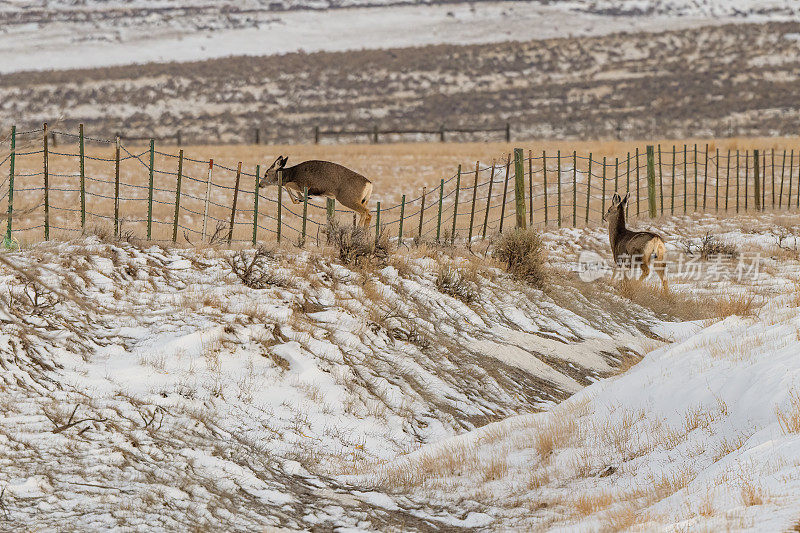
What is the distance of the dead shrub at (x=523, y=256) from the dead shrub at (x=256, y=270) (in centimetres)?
464

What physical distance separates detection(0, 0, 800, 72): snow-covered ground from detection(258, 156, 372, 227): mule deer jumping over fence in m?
80.8

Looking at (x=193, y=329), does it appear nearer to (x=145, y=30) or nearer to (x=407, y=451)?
(x=407, y=451)

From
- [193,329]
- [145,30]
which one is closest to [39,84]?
[145,30]

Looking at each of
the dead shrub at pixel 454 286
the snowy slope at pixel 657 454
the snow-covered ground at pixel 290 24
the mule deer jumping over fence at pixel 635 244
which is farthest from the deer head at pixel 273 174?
the snow-covered ground at pixel 290 24

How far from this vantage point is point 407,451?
9344mm

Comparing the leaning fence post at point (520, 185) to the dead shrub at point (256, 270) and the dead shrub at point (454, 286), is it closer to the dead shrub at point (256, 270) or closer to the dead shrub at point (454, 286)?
the dead shrub at point (454, 286)

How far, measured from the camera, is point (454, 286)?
13859mm

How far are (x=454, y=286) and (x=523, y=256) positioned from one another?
223 centimetres

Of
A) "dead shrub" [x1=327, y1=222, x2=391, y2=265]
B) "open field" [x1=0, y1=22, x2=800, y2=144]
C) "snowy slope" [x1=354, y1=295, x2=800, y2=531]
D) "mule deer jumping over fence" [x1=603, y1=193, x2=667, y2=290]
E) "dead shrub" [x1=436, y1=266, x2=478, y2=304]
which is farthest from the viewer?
"open field" [x1=0, y1=22, x2=800, y2=144]

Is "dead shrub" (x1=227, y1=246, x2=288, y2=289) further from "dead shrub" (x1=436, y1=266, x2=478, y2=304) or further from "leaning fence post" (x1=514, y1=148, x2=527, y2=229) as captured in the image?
"leaning fence post" (x1=514, y1=148, x2=527, y2=229)

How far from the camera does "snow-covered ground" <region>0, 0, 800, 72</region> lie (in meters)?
98.1

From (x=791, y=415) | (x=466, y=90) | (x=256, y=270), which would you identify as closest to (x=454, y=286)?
(x=256, y=270)

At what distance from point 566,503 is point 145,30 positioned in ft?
361

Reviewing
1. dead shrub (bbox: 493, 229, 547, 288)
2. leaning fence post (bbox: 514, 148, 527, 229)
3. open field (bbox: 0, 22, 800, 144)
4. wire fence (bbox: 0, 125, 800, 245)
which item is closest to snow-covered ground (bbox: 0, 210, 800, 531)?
dead shrub (bbox: 493, 229, 547, 288)
